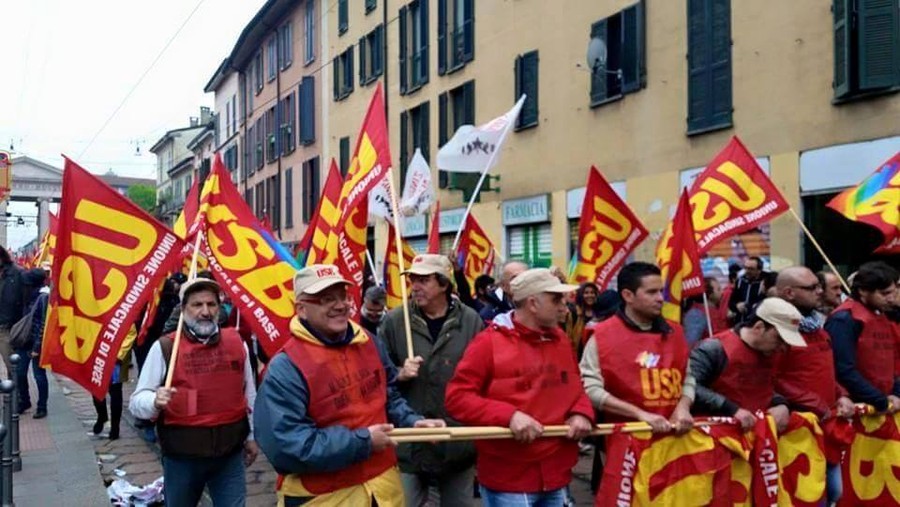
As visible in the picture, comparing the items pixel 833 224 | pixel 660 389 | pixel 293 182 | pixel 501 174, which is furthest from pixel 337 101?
pixel 660 389

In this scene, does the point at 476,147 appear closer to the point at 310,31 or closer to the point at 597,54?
the point at 597,54

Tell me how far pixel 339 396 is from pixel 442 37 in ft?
65.0

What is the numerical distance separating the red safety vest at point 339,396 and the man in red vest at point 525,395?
0.54 metres

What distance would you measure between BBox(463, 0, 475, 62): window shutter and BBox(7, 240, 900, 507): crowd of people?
16.1 meters

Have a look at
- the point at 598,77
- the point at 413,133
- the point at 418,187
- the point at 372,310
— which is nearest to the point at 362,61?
the point at 413,133

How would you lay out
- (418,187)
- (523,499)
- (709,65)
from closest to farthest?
(523,499) < (418,187) < (709,65)

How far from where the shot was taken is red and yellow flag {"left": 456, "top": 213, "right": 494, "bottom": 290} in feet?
41.5

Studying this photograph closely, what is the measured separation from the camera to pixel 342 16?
30172mm

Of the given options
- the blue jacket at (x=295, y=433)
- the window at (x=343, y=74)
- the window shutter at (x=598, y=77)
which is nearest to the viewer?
the blue jacket at (x=295, y=433)

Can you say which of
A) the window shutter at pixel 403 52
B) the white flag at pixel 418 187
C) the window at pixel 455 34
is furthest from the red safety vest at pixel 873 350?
the window shutter at pixel 403 52

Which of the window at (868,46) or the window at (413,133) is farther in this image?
the window at (413,133)

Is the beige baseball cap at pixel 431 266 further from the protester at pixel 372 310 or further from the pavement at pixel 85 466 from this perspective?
the pavement at pixel 85 466

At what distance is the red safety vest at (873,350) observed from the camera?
18.2 feet

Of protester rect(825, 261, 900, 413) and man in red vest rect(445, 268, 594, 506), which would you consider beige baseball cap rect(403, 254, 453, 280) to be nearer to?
man in red vest rect(445, 268, 594, 506)
